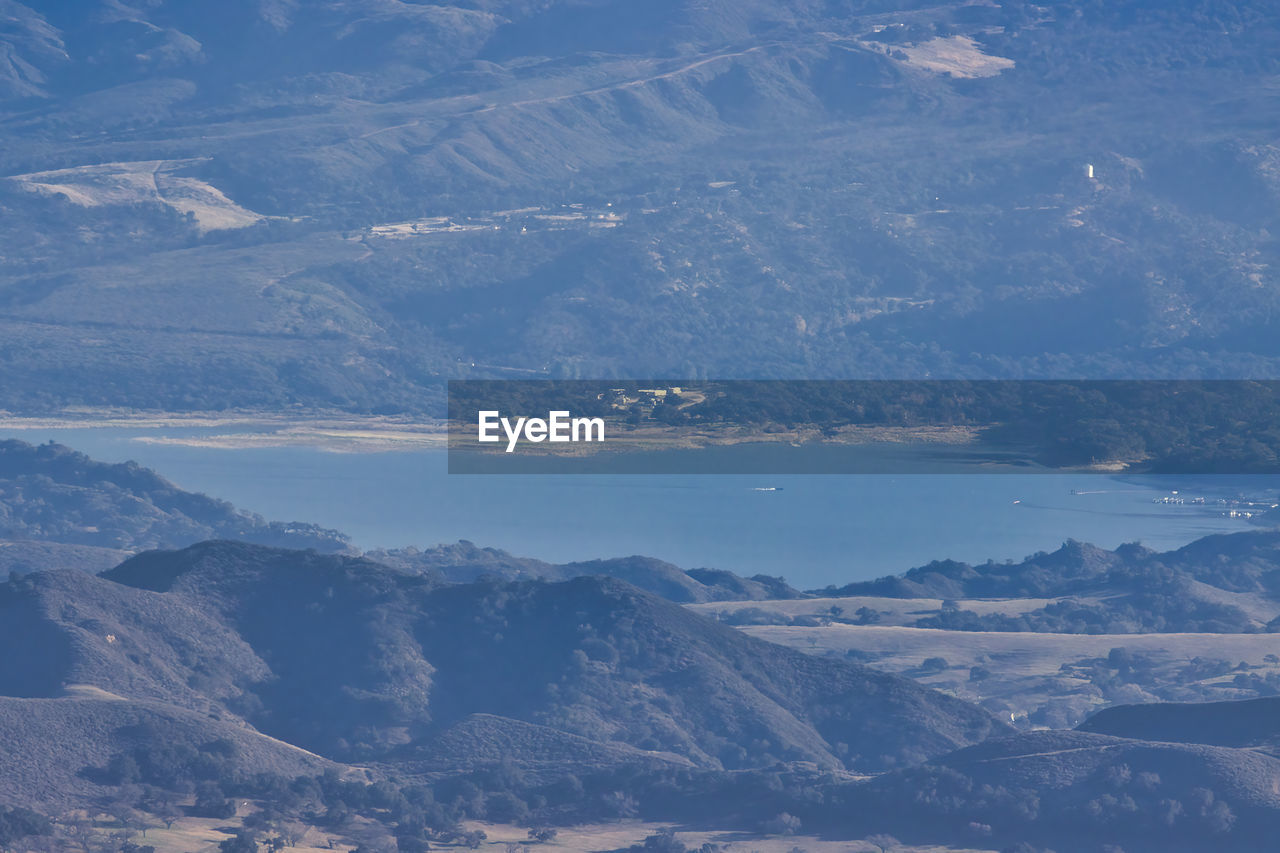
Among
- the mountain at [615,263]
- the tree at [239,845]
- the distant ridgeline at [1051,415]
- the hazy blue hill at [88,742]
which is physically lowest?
the tree at [239,845]

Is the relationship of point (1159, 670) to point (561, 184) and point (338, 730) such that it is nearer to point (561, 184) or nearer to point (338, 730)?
point (338, 730)

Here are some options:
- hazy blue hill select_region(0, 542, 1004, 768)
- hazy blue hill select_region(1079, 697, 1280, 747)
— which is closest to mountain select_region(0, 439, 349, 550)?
hazy blue hill select_region(0, 542, 1004, 768)

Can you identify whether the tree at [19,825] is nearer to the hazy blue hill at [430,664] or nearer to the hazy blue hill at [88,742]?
the hazy blue hill at [88,742]

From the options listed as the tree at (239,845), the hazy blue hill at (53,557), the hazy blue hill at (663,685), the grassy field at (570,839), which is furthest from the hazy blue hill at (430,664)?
the hazy blue hill at (53,557)

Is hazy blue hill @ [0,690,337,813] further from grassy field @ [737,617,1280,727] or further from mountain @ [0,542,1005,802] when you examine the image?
grassy field @ [737,617,1280,727]

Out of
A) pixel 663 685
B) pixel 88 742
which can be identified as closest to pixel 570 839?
pixel 88 742

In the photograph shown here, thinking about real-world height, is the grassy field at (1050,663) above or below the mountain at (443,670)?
below

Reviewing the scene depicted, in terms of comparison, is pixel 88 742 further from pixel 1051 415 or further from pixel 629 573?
pixel 629 573
